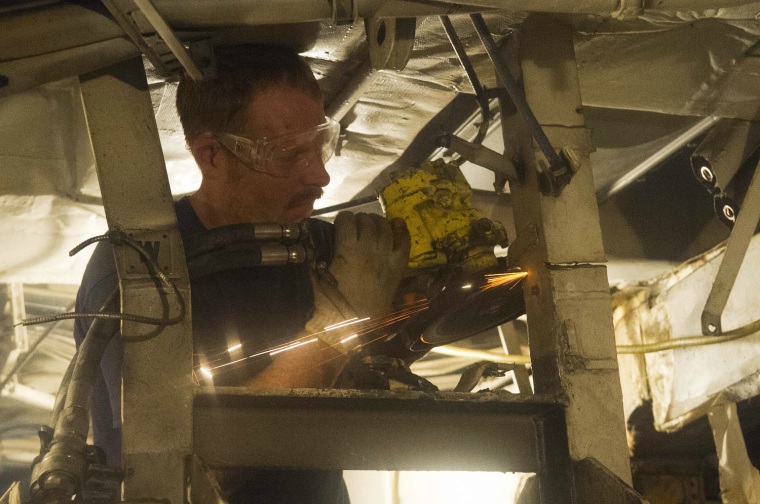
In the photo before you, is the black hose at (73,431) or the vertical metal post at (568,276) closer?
the black hose at (73,431)

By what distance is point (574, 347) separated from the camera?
1.53m

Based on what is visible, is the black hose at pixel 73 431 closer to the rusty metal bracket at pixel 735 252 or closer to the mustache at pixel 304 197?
the mustache at pixel 304 197

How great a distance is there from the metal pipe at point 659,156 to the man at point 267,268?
122 cm

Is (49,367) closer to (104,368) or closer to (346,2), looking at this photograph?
(104,368)

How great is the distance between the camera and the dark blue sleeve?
1.65 meters

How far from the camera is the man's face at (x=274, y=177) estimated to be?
6.63ft

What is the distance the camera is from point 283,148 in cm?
198

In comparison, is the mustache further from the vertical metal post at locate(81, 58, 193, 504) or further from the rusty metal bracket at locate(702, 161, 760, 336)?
the rusty metal bracket at locate(702, 161, 760, 336)

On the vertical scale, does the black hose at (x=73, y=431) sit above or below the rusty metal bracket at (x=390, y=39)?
below

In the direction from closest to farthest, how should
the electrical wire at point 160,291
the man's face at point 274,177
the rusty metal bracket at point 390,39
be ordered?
the electrical wire at point 160,291, the rusty metal bracket at point 390,39, the man's face at point 274,177

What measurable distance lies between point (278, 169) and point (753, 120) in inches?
53.7

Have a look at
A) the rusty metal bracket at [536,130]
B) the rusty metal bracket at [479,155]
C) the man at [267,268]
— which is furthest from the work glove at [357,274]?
the rusty metal bracket at [536,130]

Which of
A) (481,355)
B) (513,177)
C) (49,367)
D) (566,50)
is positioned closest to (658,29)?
(566,50)

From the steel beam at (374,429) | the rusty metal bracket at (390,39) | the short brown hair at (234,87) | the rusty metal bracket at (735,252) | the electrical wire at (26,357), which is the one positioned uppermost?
the electrical wire at (26,357)
